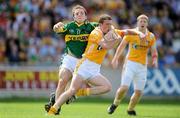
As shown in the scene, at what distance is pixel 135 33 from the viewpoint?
55.0 feet

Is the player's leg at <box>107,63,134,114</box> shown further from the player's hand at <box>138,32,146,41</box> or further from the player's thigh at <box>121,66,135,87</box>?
the player's hand at <box>138,32,146,41</box>

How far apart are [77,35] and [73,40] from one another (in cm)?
16

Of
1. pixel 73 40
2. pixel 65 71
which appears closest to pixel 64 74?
pixel 65 71

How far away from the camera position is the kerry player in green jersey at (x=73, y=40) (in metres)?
16.6

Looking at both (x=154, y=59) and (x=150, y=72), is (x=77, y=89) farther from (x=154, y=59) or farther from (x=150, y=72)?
(x=150, y=72)

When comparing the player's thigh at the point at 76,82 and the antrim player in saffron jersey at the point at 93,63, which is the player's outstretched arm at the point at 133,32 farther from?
the player's thigh at the point at 76,82

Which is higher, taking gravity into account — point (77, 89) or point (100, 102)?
point (77, 89)

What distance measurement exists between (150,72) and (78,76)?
11.9m

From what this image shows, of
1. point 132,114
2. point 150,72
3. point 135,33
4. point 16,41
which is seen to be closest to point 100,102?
point 150,72

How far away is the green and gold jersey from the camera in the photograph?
54.6ft

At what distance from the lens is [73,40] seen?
16766mm

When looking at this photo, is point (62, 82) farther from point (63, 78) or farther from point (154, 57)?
point (154, 57)

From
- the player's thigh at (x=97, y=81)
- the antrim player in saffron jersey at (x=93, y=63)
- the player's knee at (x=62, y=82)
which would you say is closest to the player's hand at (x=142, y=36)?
the antrim player in saffron jersey at (x=93, y=63)

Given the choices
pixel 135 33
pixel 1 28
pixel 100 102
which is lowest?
pixel 100 102
